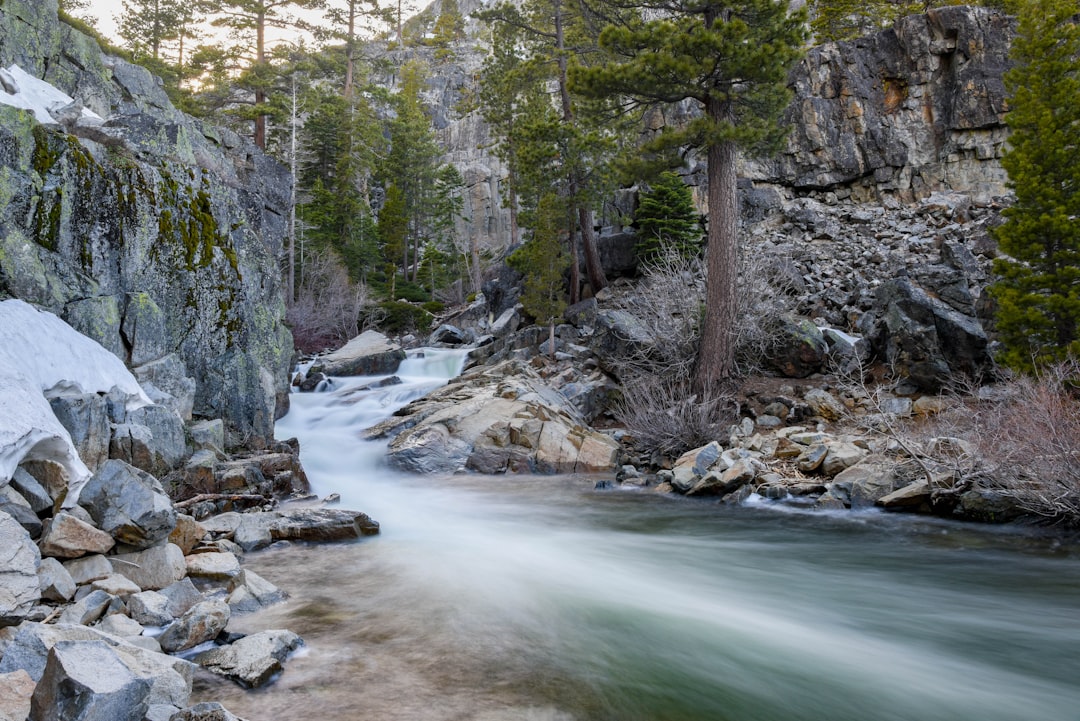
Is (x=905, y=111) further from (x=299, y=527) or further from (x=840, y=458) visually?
(x=299, y=527)

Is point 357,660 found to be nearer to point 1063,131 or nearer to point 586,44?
point 1063,131

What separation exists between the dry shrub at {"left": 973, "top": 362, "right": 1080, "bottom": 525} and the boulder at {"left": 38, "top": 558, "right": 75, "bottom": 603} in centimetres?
1002

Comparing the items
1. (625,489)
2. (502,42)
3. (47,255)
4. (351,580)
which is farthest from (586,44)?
(351,580)

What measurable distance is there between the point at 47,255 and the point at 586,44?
828 inches

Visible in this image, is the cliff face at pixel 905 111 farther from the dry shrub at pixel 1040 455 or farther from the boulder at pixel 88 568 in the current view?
the boulder at pixel 88 568

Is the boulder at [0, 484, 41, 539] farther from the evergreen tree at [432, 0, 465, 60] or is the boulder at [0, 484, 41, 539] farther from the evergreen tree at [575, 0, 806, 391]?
the evergreen tree at [432, 0, 465, 60]

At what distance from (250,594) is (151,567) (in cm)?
88

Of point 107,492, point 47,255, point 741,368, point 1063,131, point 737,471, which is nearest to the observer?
point 107,492

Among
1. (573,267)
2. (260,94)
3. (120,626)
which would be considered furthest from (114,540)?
(260,94)

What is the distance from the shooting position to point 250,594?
552 cm

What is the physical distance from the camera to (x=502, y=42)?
27.6m

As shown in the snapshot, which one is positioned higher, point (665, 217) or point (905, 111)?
point (905, 111)

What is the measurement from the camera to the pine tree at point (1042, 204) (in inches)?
516

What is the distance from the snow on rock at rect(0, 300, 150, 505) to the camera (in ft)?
18.4
